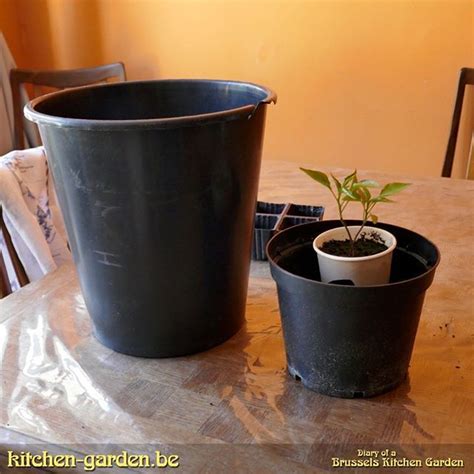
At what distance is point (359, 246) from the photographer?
0.67m

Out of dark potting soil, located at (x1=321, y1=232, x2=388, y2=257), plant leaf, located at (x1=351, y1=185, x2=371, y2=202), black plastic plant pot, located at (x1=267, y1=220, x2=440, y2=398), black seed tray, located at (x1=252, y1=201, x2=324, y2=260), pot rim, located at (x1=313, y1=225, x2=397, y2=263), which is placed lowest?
black seed tray, located at (x1=252, y1=201, x2=324, y2=260)

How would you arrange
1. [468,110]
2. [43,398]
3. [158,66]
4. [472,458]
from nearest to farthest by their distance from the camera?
[472,458]
[43,398]
[468,110]
[158,66]

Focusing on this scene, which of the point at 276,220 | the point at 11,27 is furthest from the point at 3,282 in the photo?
the point at 11,27

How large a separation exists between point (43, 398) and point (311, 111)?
Answer: 1.58 metres

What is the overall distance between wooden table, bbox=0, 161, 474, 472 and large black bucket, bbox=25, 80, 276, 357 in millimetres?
47

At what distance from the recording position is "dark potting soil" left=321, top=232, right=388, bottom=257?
66cm

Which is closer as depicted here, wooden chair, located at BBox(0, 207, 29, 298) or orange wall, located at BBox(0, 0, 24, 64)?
wooden chair, located at BBox(0, 207, 29, 298)

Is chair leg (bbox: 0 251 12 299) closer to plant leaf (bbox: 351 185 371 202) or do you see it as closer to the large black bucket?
the large black bucket

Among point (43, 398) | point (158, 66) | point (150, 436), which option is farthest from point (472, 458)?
point (158, 66)

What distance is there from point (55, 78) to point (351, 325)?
164cm

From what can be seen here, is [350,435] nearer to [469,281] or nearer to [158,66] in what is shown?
[469,281]

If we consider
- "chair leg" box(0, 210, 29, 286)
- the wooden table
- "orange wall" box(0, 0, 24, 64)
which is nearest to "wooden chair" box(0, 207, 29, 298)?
"chair leg" box(0, 210, 29, 286)

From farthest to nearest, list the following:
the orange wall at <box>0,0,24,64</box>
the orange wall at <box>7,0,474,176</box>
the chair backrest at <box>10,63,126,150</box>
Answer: the orange wall at <box>0,0,24,64</box>, the chair backrest at <box>10,63,126,150</box>, the orange wall at <box>7,0,474,176</box>

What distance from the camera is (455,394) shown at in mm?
649
